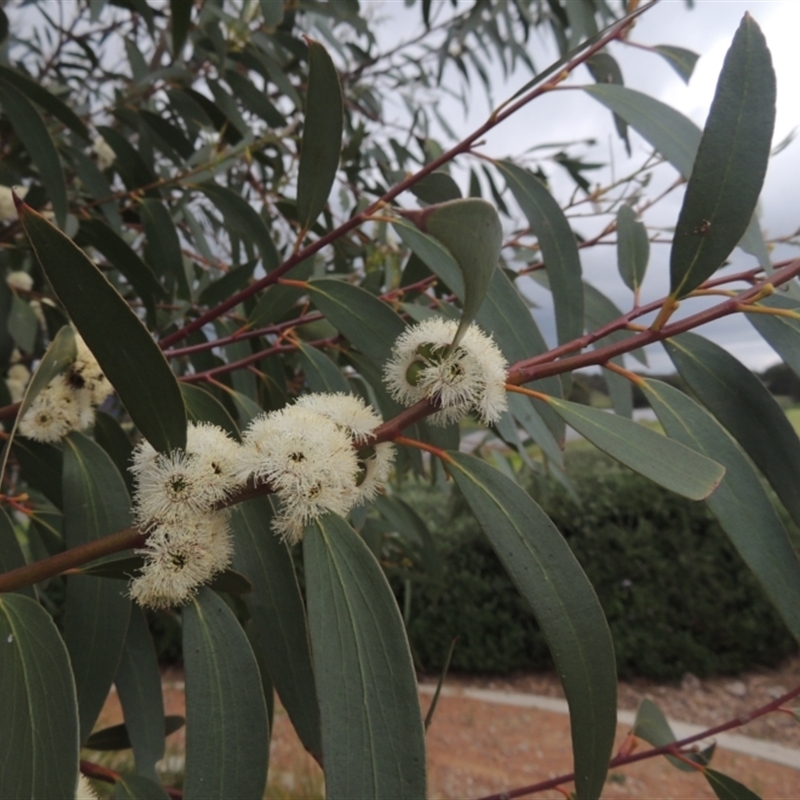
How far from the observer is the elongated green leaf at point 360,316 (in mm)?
793

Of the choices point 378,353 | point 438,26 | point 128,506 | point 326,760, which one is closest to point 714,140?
point 378,353

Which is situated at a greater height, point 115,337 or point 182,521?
point 115,337

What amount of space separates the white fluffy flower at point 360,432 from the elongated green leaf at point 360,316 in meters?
0.19

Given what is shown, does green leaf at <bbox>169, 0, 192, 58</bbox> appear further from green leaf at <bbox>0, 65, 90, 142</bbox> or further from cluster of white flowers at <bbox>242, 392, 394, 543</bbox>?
cluster of white flowers at <bbox>242, 392, 394, 543</bbox>

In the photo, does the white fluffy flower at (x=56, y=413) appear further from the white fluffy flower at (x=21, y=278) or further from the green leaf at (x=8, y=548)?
the white fluffy flower at (x=21, y=278)

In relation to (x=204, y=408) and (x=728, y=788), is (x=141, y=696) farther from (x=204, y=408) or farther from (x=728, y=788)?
(x=728, y=788)

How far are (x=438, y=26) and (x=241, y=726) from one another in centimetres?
266

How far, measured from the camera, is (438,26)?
2.58 m

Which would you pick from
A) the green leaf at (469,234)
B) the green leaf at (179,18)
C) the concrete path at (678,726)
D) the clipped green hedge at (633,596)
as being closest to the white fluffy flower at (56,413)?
the green leaf at (469,234)

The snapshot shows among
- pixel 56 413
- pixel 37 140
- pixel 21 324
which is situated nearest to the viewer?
pixel 56 413

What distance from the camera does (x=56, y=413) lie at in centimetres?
79

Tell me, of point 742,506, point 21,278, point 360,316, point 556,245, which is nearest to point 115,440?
point 360,316

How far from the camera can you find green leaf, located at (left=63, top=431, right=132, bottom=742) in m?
0.71

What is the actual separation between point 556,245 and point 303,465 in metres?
0.51
